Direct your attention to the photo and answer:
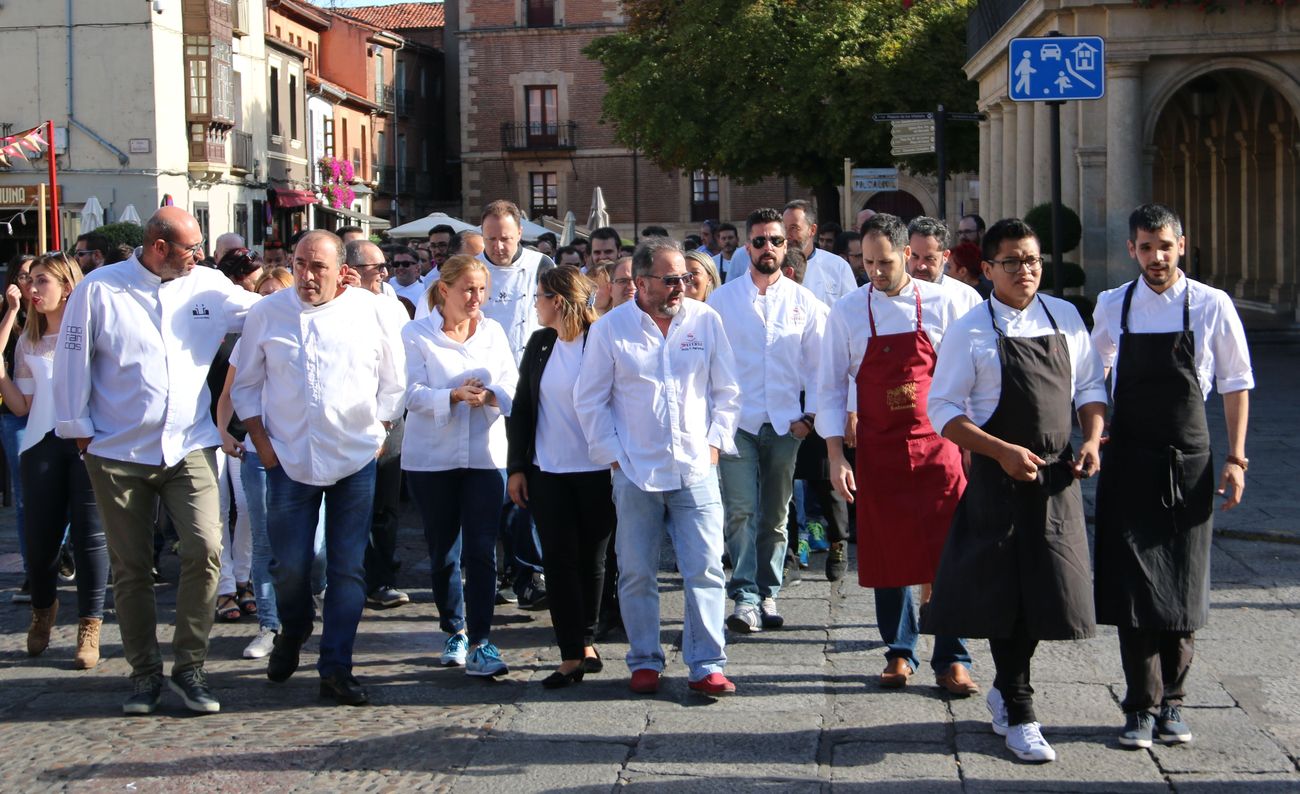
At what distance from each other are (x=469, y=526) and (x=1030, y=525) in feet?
8.49

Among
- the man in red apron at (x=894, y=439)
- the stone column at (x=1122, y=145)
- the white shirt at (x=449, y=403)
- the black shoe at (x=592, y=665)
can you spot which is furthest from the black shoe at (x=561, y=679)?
the stone column at (x=1122, y=145)

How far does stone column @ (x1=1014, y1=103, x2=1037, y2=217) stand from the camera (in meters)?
23.1

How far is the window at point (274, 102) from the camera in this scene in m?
49.6

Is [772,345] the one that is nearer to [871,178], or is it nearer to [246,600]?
[246,600]

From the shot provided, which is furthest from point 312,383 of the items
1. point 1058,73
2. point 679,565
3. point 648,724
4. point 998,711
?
point 1058,73

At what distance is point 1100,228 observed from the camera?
20.2 metres

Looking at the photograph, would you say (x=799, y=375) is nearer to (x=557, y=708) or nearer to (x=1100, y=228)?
(x=557, y=708)

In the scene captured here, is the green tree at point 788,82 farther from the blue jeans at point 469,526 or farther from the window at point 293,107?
the blue jeans at point 469,526

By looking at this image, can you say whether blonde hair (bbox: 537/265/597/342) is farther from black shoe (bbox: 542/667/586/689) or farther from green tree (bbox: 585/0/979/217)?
green tree (bbox: 585/0/979/217)

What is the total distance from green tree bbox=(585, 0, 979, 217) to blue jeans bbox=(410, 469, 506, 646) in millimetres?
30888

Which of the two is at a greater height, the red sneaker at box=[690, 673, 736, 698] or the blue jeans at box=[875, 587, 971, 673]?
the blue jeans at box=[875, 587, 971, 673]

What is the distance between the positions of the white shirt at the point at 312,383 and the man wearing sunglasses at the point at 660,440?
918 mm

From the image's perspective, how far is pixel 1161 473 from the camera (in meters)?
5.86

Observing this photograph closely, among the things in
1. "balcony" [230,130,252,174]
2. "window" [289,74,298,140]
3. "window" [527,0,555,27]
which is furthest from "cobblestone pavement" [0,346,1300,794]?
"window" [527,0,555,27]
